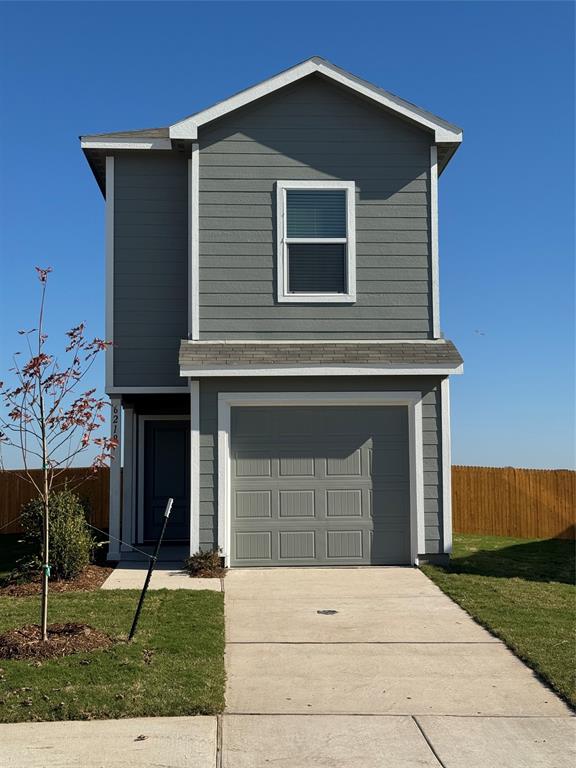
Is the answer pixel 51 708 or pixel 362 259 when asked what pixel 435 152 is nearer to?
pixel 362 259

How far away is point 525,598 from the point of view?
984 centimetres

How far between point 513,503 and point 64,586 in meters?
12.6

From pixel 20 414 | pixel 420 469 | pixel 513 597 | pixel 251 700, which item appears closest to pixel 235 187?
pixel 420 469

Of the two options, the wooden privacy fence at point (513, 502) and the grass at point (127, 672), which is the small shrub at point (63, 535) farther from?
the wooden privacy fence at point (513, 502)

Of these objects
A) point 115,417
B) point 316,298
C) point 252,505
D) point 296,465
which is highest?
point 316,298

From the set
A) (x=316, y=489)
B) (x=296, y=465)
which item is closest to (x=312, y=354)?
(x=296, y=465)

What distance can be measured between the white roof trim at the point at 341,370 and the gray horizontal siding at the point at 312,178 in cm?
77

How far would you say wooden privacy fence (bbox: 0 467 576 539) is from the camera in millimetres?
19719

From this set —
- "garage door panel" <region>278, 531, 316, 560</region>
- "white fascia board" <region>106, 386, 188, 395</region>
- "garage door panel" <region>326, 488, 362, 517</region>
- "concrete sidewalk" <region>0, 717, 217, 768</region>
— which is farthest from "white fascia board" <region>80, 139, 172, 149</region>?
"concrete sidewalk" <region>0, 717, 217, 768</region>

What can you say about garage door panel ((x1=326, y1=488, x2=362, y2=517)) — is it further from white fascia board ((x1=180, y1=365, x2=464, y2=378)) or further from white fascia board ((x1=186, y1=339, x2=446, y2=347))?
white fascia board ((x1=186, y1=339, x2=446, y2=347))

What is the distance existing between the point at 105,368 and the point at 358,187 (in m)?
4.80

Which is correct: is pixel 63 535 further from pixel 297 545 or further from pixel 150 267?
pixel 150 267

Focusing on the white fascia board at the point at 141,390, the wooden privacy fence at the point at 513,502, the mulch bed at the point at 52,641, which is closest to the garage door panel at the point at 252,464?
the white fascia board at the point at 141,390

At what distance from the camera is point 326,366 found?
11.5m
